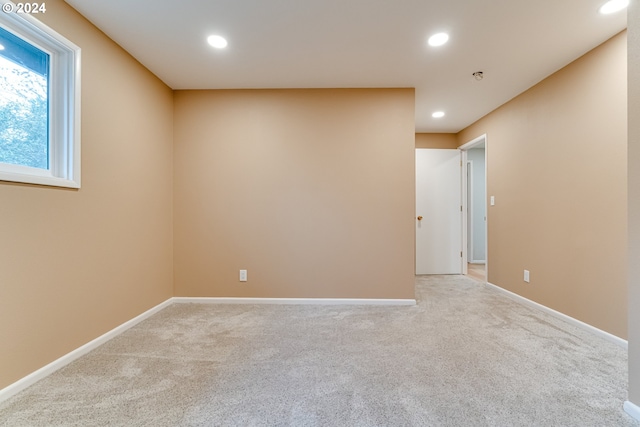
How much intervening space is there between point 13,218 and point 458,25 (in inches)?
121

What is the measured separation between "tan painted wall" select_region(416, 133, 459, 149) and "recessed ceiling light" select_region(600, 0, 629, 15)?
9.11 feet

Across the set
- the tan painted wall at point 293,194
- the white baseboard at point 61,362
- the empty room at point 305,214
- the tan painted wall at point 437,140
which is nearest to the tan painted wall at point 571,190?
the empty room at point 305,214

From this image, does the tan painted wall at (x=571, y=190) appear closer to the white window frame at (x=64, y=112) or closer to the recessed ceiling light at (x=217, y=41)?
the recessed ceiling light at (x=217, y=41)

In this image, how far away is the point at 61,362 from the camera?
178cm

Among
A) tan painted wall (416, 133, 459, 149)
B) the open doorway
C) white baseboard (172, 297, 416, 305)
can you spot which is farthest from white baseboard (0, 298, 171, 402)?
the open doorway

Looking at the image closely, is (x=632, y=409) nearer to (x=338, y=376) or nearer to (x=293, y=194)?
(x=338, y=376)

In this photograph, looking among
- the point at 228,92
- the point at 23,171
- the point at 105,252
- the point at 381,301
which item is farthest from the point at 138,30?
the point at 381,301

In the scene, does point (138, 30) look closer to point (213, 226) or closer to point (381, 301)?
point (213, 226)

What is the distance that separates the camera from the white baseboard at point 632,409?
1.31m

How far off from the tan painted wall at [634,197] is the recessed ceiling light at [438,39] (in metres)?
1.04

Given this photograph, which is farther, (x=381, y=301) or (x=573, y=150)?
(x=381, y=301)

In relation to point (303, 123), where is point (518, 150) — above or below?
below

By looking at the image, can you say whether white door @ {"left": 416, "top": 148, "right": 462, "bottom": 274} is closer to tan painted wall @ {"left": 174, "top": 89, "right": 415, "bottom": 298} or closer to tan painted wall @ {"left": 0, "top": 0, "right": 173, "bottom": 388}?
tan painted wall @ {"left": 174, "top": 89, "right": 415, "bottom": 298}

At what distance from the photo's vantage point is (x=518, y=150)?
3.18 m
